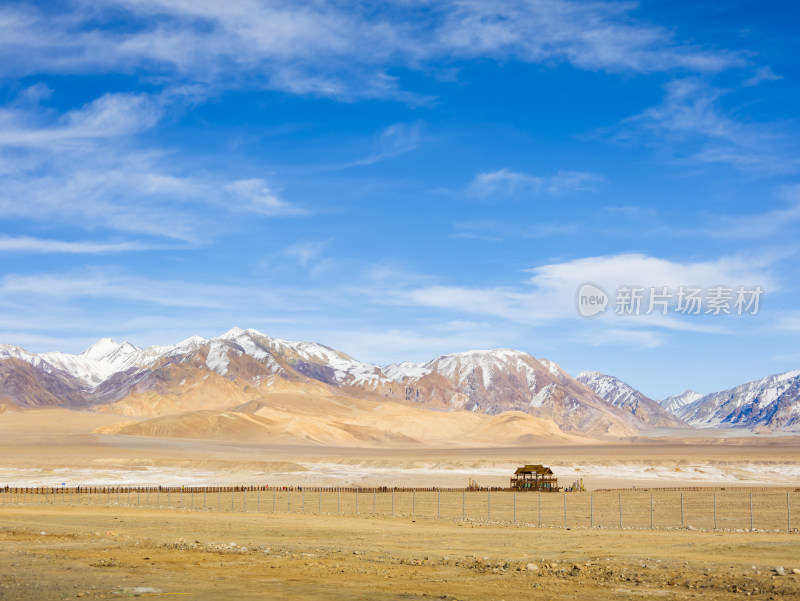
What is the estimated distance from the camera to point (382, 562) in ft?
101

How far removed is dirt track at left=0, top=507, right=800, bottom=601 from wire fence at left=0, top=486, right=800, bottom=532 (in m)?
9.73

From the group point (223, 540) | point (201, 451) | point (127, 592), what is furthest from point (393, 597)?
point (201, 451)

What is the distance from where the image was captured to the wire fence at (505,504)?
2138 inches

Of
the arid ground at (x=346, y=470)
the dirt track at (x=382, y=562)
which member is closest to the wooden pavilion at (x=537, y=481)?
the arid ground at (x=346, y=470)

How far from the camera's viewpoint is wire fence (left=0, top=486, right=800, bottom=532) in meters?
54.3

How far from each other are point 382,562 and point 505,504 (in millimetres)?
41890

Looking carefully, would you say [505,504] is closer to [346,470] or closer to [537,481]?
[537,481]

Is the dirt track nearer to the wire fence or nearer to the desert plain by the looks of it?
the desert plain

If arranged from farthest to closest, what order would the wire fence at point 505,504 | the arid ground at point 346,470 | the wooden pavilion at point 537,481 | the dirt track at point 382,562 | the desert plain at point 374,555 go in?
the arid ground at point 346,470
the wooden pavilion at point 537,481
the wire fence at point 505,504
the desert plain at point 374,555
the dirt track at point 382,562

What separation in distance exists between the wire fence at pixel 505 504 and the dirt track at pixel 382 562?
383 inches

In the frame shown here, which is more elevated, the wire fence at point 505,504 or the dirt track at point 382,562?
the dirt track at point 382,562

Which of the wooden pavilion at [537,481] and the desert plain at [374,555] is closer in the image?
the desert plain at [374,555]

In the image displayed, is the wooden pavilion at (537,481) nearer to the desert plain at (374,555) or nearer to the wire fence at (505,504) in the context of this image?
the wire fence at (505,504)

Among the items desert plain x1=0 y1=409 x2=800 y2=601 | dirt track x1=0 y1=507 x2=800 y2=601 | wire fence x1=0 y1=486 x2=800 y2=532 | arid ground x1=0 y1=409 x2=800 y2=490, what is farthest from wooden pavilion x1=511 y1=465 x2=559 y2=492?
dirt track x1=0 y1=507 x2=800 y2=601
